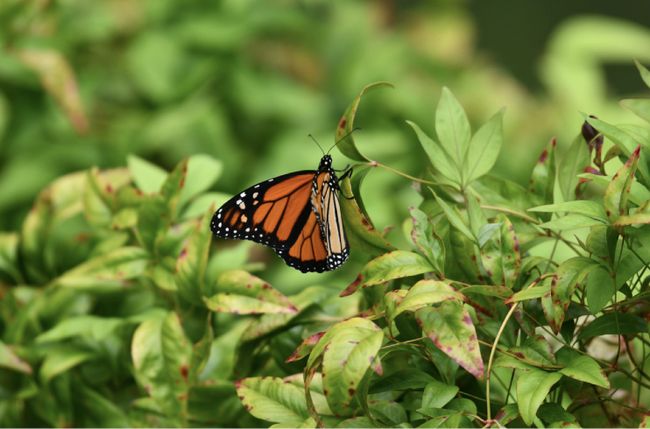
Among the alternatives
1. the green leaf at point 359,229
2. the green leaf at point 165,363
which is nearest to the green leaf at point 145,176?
the green leaf at point 165,363

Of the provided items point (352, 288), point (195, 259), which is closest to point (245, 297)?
point (195, 259)

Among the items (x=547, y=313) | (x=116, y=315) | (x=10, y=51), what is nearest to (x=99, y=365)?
(x=116, y=315)

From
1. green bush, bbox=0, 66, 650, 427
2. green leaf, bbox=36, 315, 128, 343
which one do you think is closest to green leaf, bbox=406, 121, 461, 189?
green bush, bbox=0, 66, 650, 427

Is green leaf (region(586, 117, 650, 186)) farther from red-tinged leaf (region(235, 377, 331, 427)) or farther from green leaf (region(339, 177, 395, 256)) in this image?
red-tinged leaf (region(235, 377, 331, 427))

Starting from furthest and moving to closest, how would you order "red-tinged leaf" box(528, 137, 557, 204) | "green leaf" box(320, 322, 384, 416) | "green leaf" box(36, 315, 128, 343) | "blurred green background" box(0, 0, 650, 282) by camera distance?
"blurred green background" box(0, 0, 650, 282)
"green leaf" box(36, 315, 128, 343)
"red-tinged leaf" box(528, 137, 557, 204)
"green leaf" box(320, 322, 384, 416)

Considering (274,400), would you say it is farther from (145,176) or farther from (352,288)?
(145,176)

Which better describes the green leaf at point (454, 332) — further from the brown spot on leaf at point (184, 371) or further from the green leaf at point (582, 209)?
the brown spot on leaf at point (184, 371)
